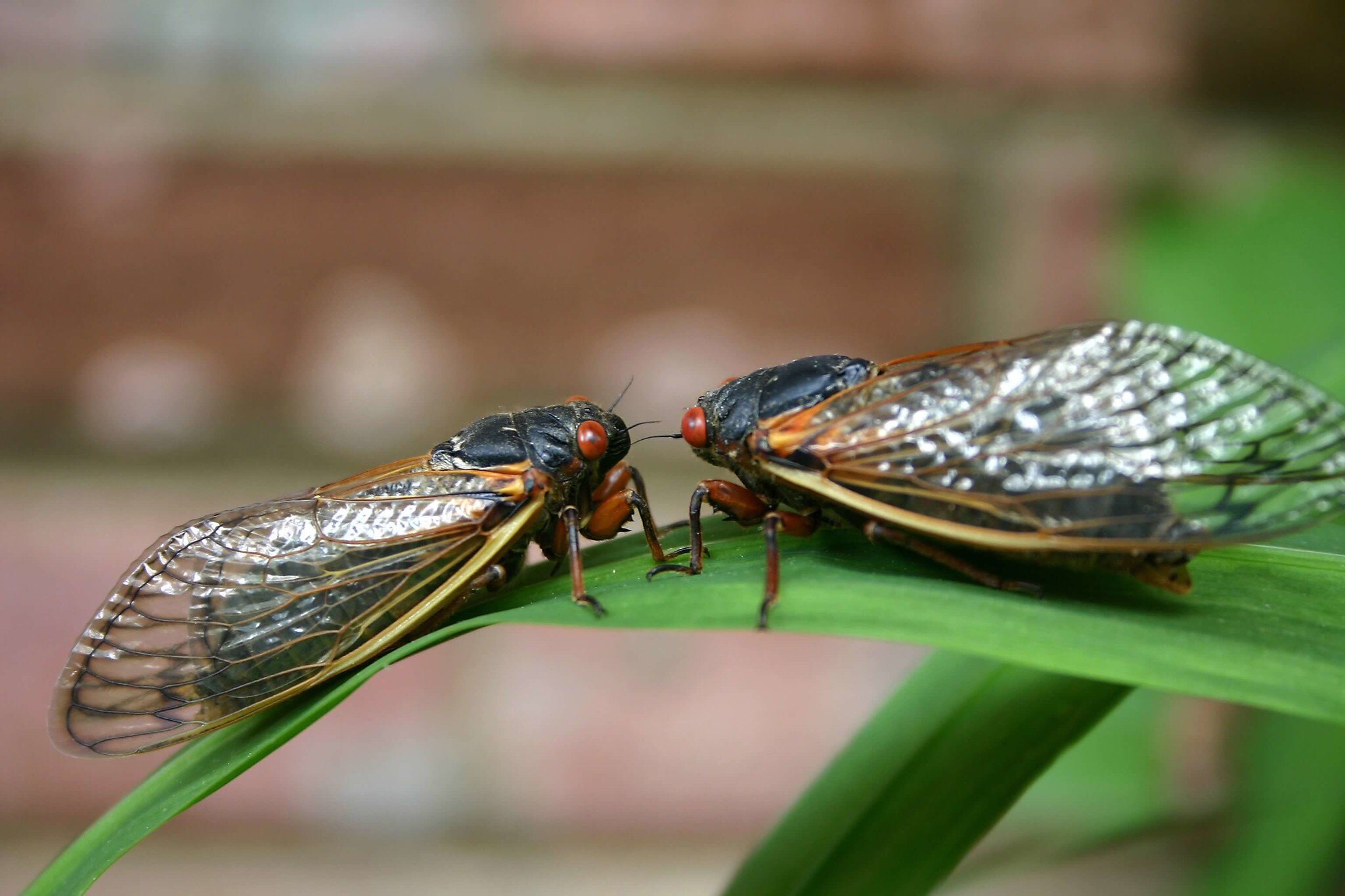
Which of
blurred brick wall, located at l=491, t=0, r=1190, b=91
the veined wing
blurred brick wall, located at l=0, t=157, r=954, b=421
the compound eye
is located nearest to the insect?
the veined wing

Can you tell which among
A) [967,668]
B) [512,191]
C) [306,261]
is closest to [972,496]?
[967,668]

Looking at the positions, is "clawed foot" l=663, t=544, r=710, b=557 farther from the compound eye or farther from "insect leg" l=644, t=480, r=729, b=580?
the compound eye

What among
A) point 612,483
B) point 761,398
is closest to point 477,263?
point 612,483

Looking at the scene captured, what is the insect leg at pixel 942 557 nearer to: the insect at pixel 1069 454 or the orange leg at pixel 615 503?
the insect at pixel 1069 454

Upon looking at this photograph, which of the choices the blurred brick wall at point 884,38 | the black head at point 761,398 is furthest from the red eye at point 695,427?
the blurred brick wall at point 884,38

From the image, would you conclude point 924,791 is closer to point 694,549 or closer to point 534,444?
point 694,549

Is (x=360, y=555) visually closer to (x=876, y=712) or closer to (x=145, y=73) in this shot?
(x=876, y=712)
